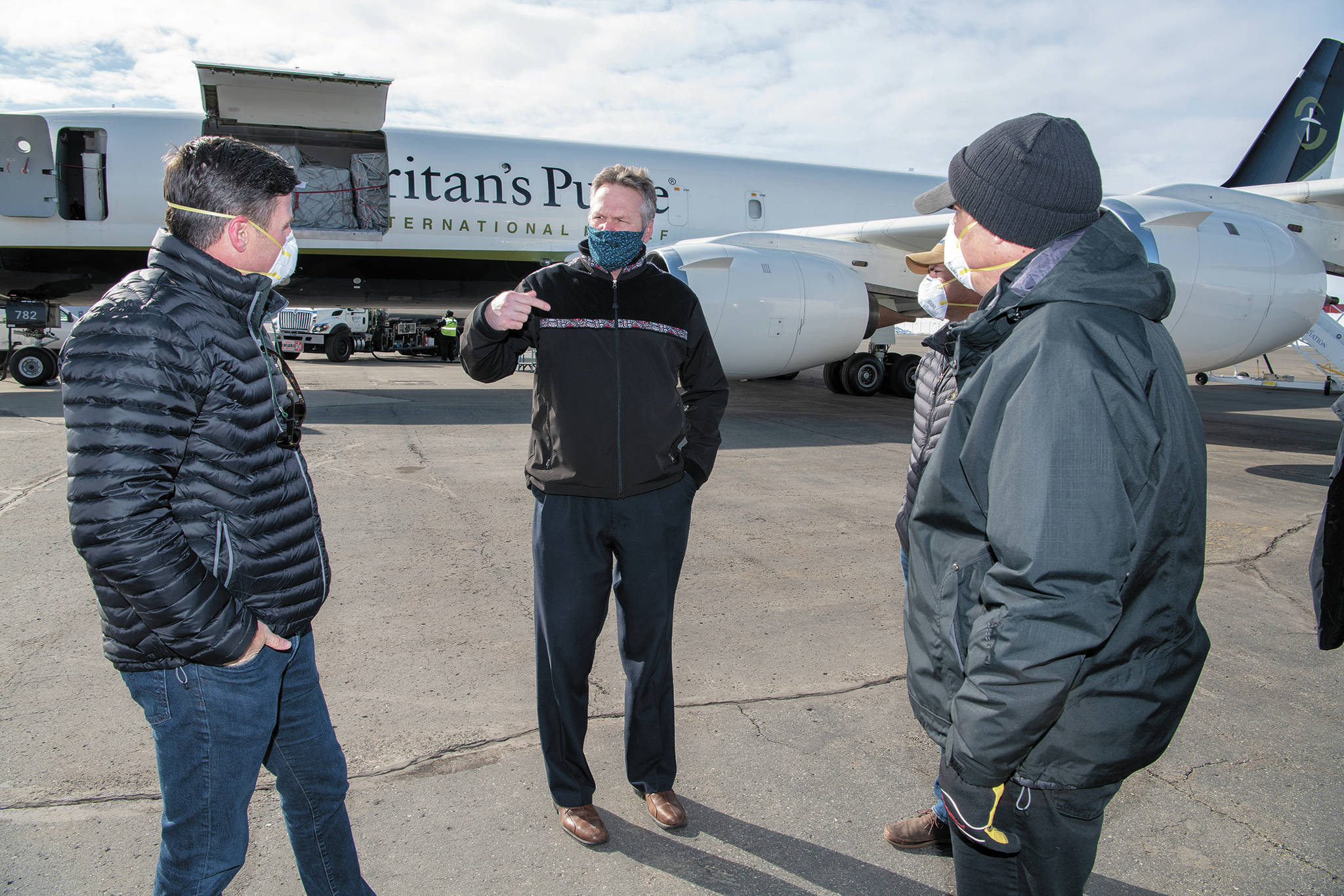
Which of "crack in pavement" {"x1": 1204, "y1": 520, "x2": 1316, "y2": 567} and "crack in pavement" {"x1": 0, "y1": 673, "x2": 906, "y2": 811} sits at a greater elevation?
"crack in pavement" {"x1": 1204, "y1": 520, "x2": 1316, "y2": 567}

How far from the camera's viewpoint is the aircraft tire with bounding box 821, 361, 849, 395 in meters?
12.6

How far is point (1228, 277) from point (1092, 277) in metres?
8.37

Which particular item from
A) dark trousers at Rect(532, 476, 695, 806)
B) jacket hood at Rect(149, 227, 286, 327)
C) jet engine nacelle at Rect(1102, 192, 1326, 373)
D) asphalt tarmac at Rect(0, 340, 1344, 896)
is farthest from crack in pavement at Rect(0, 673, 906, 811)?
jet engine nacelle at Rect(1102, 192, 1326, 373)

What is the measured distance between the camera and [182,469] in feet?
4.87

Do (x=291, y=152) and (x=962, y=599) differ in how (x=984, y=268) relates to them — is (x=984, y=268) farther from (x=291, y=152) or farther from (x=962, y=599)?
(x=291, y=152)

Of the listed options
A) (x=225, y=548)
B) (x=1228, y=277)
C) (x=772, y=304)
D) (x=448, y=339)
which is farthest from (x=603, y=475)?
(x=448, y=339)

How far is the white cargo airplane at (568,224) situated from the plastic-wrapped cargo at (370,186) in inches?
1.1

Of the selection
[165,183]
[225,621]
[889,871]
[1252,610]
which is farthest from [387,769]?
[1252,610]

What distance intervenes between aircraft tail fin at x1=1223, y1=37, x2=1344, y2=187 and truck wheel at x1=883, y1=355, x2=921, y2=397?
20.0 feet

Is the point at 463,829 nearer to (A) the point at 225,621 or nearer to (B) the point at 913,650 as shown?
(A) the point at 225,621

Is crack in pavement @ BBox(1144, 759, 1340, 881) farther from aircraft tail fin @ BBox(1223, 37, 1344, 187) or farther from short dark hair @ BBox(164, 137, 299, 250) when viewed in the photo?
aircraft tail fin @ BBox(1223, 37, 1344, 187)

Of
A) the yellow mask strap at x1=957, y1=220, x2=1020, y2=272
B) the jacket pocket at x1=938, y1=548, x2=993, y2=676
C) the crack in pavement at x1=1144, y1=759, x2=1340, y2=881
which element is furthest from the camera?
the crack in pavement at x1=1144, y1=759, x2=1340, y2=881

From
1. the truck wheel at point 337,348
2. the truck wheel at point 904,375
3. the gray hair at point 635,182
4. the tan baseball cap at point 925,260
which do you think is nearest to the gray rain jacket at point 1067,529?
the gray hair at point 635,182

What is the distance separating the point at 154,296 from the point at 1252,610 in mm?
4767
